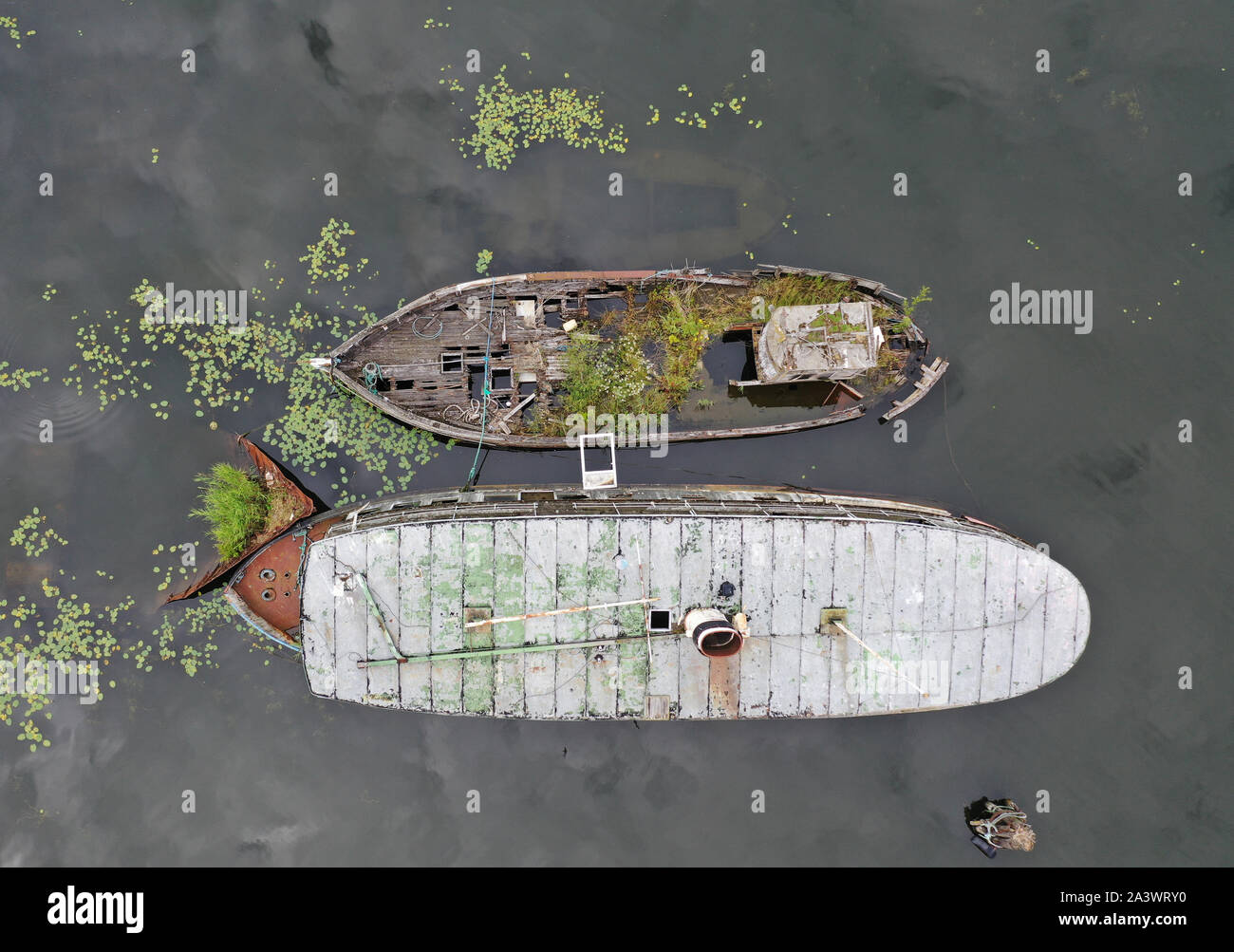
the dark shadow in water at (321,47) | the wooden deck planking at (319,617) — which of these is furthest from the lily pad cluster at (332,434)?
the dark shadow in water at (321,47)

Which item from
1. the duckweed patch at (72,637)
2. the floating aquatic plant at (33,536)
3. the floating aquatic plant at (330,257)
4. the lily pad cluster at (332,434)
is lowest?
the duckweed patch at (72,637)

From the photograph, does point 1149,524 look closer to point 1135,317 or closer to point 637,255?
point 1135,317

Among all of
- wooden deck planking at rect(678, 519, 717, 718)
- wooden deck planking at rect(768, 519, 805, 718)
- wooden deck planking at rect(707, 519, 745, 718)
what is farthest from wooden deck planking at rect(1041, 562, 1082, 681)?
wooden deck planking at rect(678, 519, 717, 718)

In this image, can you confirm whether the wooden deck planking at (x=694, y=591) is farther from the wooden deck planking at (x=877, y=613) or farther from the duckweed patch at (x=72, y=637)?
the duckweed patch at (x=72, y=637)

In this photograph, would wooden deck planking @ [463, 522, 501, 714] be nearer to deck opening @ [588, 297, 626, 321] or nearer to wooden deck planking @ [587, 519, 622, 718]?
wooden deck planking @ [587, 519, 622, 718]

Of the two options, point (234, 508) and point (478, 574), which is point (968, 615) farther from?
point (234, 508)

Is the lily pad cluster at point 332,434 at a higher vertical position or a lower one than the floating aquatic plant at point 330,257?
lower
